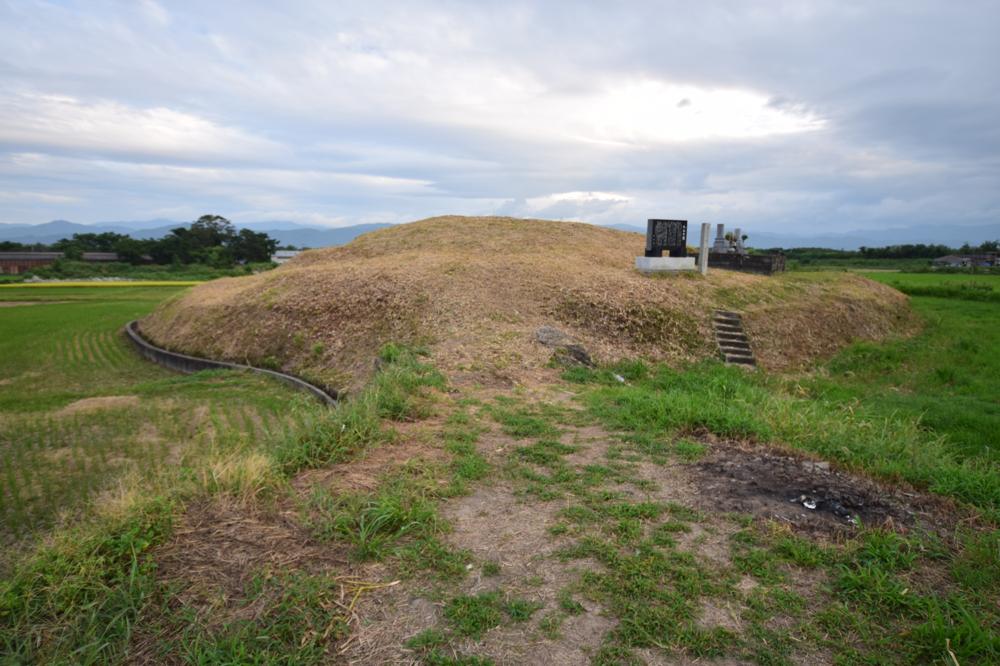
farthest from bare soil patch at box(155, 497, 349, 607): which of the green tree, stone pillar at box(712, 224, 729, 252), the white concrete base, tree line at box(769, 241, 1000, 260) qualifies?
the green tree

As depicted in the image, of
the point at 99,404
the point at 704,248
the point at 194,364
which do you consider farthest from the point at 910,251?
the point at 99,404

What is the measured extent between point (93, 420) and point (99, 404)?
45.3 inches

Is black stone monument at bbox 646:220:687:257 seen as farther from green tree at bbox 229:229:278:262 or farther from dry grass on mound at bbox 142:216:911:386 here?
green tree at bbox 229:229:278:262

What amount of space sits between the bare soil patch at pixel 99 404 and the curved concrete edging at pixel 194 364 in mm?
2490

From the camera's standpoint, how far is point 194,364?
13672 mm

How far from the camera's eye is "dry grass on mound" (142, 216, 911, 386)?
11180 mm

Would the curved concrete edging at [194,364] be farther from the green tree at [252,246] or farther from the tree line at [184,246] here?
the green tree at [252,246]

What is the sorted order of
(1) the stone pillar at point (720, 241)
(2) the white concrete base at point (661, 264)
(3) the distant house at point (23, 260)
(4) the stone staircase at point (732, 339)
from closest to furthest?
(4) the stone staircase at point (732, 339), (2) the white concrete base at point (661, 264), (1) the stone pillar at point (720, 241), (3) the distant house at point (23, 260)

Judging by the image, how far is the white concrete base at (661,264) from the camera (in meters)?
15.4

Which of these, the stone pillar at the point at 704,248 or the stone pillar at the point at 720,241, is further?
the stone pillar at the point at 720,241

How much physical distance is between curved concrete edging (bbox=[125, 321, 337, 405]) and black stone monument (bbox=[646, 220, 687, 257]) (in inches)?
368

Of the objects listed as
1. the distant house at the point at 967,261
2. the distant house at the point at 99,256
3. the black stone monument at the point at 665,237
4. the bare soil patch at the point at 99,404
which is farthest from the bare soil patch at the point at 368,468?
the distant house at the point at 99,256

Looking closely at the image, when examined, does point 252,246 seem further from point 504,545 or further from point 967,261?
point 504,545

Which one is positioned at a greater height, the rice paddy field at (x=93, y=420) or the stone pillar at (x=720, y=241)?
the stone pillar at (x=720, y=241)
